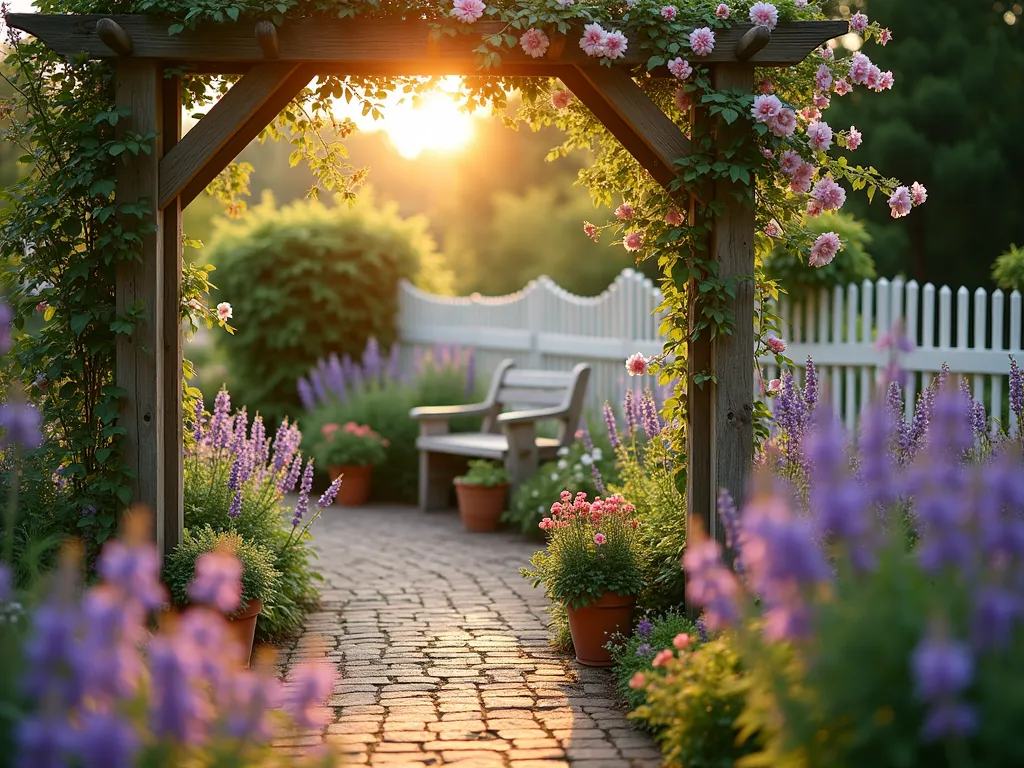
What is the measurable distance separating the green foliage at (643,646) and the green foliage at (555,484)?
2.68m

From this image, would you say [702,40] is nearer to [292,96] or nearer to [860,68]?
[860,68]

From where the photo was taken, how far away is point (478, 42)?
4691mm

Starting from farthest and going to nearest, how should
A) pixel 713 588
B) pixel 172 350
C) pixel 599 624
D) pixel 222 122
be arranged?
pixel 172 350 < pixel 599 624 < pixel 222 122 < pixel 713 588

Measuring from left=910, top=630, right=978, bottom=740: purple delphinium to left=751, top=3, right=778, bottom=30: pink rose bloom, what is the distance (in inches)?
122

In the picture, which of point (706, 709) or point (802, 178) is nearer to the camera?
point (706, 709)

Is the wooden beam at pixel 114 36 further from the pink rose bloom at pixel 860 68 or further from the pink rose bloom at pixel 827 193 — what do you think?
the pink rose bloom at pixel 860 68

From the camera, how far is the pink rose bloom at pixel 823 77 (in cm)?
491

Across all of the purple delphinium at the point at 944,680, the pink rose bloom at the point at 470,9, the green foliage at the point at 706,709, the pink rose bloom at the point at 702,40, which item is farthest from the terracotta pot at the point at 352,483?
the purple delphinium at the point at 944,680

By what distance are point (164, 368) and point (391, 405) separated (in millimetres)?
5135

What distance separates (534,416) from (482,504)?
0.77 metres

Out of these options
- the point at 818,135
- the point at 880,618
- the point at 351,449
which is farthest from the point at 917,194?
the point at 351,449

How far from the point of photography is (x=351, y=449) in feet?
31.6

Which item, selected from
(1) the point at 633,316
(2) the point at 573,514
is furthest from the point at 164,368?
(1) the point at 633,316

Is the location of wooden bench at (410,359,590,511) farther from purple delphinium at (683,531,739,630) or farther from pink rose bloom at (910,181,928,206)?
purple delphinium at (683,531,739,630)
